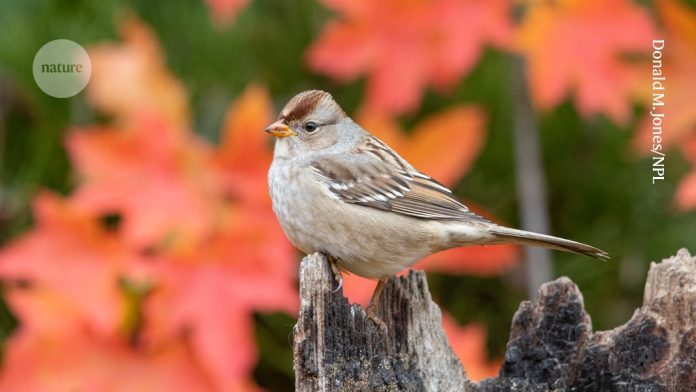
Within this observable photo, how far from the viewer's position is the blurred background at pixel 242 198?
11.1 ft

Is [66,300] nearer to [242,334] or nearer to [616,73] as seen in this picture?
[242,334]

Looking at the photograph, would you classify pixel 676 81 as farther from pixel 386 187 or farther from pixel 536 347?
pixel 536 347

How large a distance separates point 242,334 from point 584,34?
1.57m

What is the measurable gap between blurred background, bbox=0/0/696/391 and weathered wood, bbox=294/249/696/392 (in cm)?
80

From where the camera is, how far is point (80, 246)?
11.5ft

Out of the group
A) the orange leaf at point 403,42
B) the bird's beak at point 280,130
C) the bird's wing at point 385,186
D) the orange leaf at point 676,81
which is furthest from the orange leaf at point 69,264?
the orange leaf at point 676,81

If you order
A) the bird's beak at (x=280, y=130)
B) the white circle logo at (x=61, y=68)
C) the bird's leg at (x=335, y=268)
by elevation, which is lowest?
the bird's leg at (x=335, y=268)

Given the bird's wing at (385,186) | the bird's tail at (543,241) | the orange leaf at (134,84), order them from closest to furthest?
the bird's tail at (543,241) < the bird's wing at (385,186) < the orange leaf at (134,84)

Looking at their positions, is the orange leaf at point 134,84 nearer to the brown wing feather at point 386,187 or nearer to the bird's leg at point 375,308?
the brown wing feather at point 386,187

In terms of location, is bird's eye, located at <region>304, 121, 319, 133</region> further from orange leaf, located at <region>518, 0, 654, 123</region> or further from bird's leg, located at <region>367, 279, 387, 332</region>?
orange leaf, located at <region>518, 0, 654, 123</region>

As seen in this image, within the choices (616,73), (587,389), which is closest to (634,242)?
(616,73)

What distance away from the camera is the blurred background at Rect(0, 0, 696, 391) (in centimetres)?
340

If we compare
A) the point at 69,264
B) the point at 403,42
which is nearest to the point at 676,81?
the point at 403,42

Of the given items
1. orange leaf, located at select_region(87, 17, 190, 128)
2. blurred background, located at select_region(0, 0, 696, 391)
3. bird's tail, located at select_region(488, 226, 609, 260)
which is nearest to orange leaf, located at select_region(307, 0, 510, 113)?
blurred background, located at select_region(0, 0, 696, 391)
